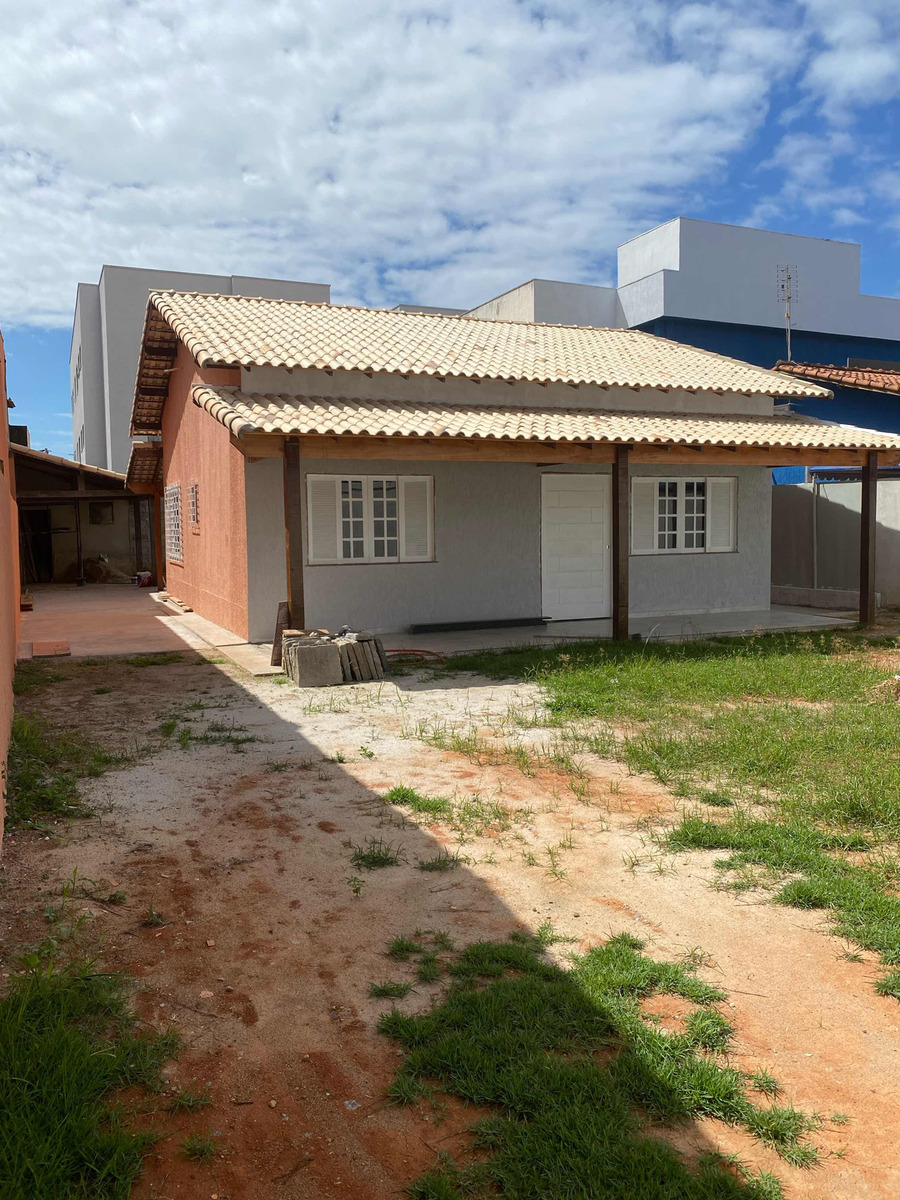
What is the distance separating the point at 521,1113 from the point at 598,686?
20.6 ft

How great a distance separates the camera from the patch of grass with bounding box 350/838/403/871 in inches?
180

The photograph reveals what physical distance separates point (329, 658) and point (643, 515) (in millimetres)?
6659

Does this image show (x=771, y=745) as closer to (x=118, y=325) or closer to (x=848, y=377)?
(x=848, y=377)

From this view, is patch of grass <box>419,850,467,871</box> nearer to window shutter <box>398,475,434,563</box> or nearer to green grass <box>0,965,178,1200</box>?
green grass <box>0,965,178,1200</box>

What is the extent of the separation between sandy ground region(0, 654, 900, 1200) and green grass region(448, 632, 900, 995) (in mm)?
248

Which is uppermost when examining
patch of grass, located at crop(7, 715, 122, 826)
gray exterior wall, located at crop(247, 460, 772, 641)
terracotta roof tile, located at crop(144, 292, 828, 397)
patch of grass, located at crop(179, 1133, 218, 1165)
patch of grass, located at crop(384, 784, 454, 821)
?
terracotta roof tile, located at crop(144, 292, 828, 397)

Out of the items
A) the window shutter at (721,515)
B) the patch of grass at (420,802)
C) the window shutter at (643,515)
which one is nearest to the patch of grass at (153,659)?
the patch of grass at (420,802)

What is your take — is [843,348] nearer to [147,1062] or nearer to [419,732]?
[419,732]

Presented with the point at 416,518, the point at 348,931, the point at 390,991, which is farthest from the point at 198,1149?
the point at 416,518

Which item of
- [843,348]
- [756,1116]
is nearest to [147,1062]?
[756,1116]

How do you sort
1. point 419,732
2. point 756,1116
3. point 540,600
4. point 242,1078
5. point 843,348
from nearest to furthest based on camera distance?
point 756,1116 < point 242,1078 < point 419,732 < point 540,600 < point 843,348

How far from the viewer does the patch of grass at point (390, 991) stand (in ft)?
10.9

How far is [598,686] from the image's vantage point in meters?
8.78

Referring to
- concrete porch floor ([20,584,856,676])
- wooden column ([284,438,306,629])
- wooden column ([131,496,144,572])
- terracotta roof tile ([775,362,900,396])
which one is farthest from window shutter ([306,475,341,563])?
wooden column ([131,496,144,572])
